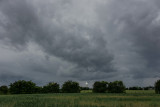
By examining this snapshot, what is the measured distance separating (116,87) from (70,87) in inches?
994

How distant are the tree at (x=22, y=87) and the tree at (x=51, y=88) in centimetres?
686

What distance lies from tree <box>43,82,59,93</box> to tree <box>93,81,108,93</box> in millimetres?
21283

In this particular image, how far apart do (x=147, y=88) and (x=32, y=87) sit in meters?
80.5

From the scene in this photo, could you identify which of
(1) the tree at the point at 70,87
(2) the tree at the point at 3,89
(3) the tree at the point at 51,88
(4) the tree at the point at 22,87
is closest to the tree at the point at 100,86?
(1) the tree at the point at 70,87

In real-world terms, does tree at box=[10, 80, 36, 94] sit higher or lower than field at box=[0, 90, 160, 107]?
higher

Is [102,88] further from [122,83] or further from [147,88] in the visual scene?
[147,88]

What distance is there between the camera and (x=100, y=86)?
85.1 metres

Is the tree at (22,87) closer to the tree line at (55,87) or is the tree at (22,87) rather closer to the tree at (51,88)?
the tree line at (55,87)

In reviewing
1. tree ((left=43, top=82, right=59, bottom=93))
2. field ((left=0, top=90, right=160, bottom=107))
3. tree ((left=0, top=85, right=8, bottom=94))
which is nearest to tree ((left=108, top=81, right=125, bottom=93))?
tree ((left=43, top=82, right=59, bottom=93))

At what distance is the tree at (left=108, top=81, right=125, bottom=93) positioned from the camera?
81.1 metres

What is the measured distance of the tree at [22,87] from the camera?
82.5 m

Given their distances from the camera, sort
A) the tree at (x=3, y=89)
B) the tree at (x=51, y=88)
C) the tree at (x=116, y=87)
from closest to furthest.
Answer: the tree at (x=116, y=87) < the tree at (x=3, y=89) < the tree at (x=51, y=88)

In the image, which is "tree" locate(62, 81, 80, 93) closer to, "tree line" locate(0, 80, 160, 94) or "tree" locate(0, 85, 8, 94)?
"tree line" locate(0, 80, 160, 94)

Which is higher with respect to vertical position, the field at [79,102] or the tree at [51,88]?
the tree at [51,88]
